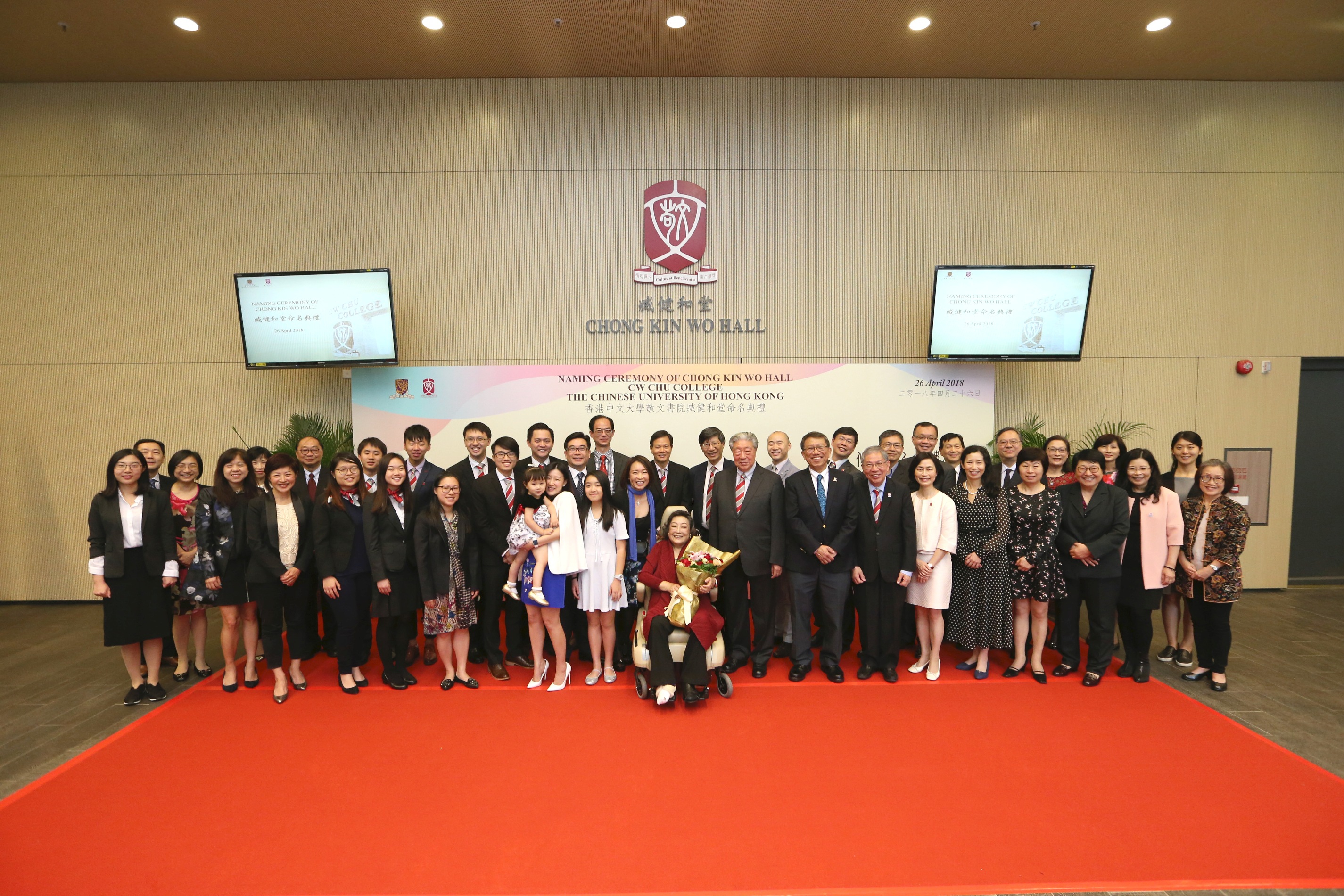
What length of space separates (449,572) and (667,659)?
1.58 meters

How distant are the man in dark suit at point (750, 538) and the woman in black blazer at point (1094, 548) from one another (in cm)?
197

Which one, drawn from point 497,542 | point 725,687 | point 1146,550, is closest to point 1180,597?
point 1146,550

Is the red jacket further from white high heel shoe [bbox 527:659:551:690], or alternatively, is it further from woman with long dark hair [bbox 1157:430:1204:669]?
woman with long dark hair [bbox 1157:430:1204:669]

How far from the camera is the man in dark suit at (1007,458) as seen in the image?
4.56 metres

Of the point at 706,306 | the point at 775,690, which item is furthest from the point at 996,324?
the point at 775,690

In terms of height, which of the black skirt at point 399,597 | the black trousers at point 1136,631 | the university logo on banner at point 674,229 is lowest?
the black trousers at point 1136,631

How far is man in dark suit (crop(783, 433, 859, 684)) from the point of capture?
408cm

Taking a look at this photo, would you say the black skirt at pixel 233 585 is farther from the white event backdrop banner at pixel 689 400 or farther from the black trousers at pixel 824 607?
the black trousers at pixel 824 607

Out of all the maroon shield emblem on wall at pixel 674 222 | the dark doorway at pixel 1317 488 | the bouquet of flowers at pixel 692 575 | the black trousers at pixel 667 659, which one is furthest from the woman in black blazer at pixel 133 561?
the dark doorway at pixel 1317 488

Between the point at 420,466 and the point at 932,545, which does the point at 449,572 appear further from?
the point at 932,545

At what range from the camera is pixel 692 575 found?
3795mm

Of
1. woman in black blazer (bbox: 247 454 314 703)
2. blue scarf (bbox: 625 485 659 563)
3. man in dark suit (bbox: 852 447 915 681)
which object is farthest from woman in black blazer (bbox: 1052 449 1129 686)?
woman in black blazer (bbox: 247 454 314 703)

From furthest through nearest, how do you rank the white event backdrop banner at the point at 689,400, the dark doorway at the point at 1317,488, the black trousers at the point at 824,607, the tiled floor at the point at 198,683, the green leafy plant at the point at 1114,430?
the dark doorway at the point at 1317,488
the green leafy plant at the point at 1114,430
the white event backdrop banner at the point at 689,400
the black trousers at the point at 824,607
the tiled floor at the point at 198,683

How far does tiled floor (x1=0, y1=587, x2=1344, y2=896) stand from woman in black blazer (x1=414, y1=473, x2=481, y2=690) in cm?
191
